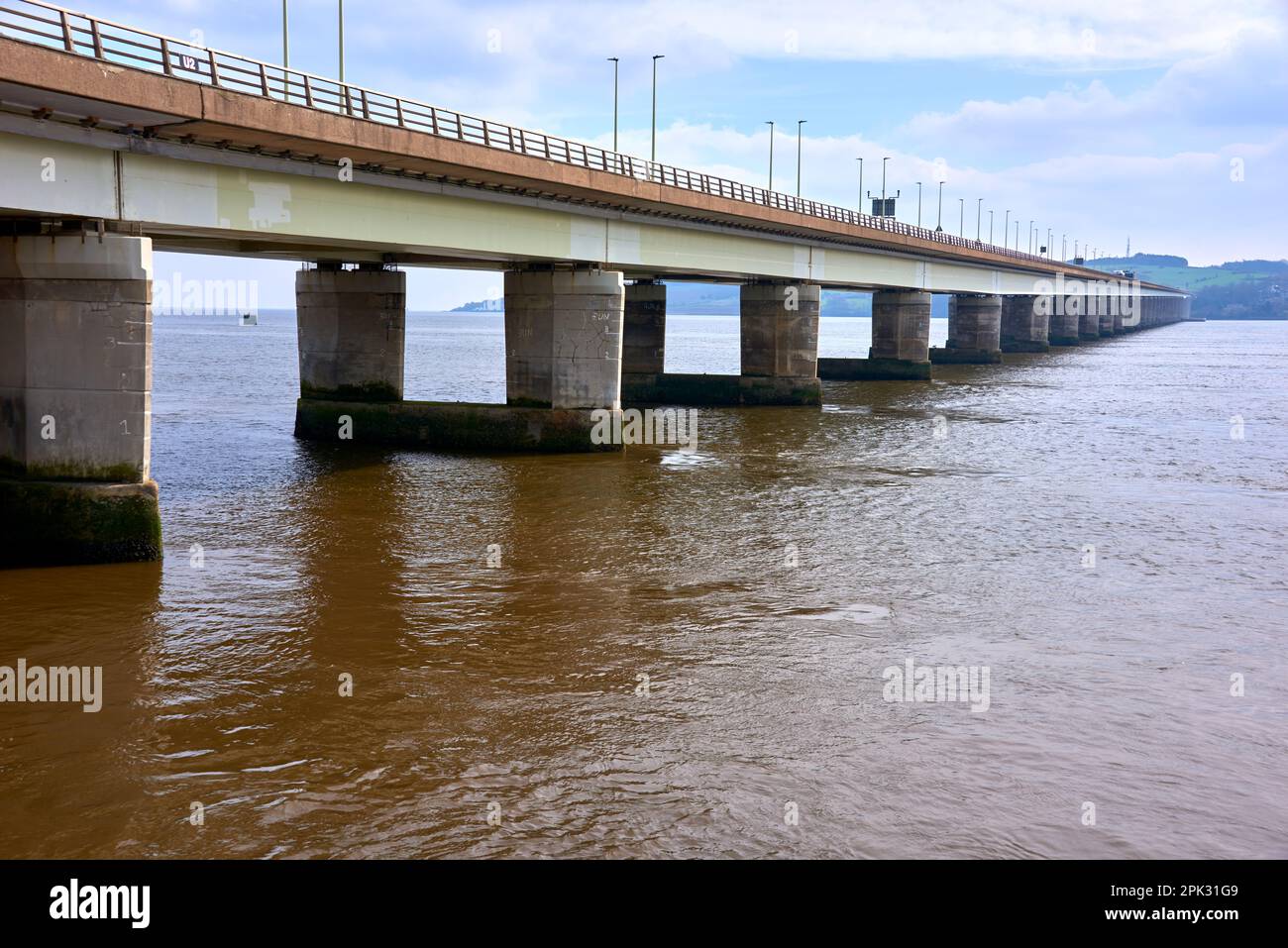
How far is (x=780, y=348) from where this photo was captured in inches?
2100

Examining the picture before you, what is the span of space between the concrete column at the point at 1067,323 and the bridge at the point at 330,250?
3138 inches

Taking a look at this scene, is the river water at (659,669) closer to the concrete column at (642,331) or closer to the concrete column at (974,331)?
the concrete column at (642,331)

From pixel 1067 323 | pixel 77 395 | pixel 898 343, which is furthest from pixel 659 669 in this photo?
pixel 1067 323

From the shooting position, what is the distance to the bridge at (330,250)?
771 inches

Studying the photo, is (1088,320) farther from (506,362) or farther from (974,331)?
(506,362)

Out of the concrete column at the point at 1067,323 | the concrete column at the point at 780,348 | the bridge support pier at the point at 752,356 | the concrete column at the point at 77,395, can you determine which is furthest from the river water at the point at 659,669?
the concrete column at the point at 1067,323

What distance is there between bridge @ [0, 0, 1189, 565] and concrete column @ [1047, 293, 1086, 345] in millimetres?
79717

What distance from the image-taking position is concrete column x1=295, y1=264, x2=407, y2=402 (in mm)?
36219

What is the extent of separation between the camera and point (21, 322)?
64.6 feet

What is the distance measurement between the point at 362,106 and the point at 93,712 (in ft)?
53.7

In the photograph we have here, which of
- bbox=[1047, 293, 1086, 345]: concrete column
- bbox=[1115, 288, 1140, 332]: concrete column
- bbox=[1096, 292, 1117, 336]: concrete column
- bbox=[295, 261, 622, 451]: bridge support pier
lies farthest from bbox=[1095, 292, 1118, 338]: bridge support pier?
bbox=[295, 261, 622, 451]: bridge support pier

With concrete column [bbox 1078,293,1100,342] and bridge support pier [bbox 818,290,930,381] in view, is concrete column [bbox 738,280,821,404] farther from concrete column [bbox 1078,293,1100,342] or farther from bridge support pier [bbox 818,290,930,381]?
concrete column [bbox 1078,293,1100,342]

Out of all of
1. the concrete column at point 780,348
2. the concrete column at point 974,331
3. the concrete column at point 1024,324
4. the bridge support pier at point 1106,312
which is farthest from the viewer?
the bridge support pier at point 1106,312
